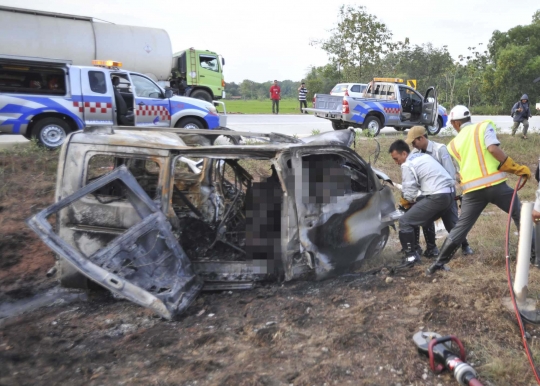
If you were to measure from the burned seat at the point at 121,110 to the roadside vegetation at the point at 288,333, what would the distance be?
5.31m

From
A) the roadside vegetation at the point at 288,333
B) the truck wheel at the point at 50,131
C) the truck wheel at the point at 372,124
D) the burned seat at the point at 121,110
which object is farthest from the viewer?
the truck wheel at the point at 372,124

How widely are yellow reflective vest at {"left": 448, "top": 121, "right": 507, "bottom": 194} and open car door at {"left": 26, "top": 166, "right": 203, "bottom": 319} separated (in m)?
2.65

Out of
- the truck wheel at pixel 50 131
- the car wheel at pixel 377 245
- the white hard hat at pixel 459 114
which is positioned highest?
the white hard hat at pixel 459 114

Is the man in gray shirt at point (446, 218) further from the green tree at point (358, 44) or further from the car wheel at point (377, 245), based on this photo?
the green tree at point (358, 44)

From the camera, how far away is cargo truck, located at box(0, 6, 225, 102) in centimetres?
1388

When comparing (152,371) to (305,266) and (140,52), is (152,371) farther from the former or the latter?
(140,52)

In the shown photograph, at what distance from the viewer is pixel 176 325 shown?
12.4ft

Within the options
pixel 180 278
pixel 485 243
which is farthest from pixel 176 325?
pixel 485 243

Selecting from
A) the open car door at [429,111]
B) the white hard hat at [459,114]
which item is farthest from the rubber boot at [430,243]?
the open car door at [429,111]

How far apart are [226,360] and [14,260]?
3.64 metres

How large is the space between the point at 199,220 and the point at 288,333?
5.27 feet

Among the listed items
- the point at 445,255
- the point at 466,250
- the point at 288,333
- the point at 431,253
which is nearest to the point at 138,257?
the point at 288,333

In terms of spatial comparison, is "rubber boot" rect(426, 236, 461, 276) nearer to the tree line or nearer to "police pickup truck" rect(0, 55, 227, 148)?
"police pickup truck" rect(0, 55, 227, 148)

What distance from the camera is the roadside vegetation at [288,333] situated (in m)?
3.04
